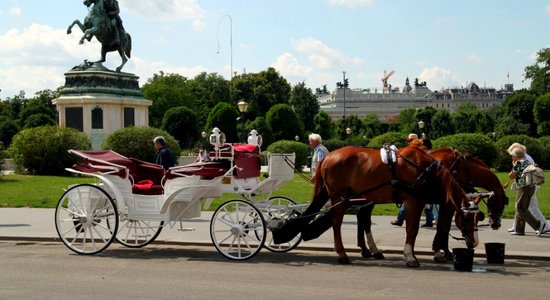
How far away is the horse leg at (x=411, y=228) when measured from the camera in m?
10.9

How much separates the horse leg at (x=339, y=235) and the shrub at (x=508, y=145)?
33345 millimetres

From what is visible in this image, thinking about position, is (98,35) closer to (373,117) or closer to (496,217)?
(496,217)

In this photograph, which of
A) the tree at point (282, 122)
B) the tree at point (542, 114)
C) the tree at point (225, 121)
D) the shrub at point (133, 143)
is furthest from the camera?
the tree at point (282, 122)

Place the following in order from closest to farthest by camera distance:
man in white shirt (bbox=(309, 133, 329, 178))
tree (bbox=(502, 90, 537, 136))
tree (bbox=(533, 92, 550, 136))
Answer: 1. man in white shirt (bbox=(309, 133, 329, 178))
2. tree (bbox=(533, 92, 550, 136))
3. tree (bbox=(502, 90, 537, 136))

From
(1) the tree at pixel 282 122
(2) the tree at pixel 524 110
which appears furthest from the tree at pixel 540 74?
(1) the tree at pixel 282 122

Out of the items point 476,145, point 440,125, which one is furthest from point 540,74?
point 476,145

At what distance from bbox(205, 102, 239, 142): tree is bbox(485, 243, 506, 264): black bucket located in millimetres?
64462

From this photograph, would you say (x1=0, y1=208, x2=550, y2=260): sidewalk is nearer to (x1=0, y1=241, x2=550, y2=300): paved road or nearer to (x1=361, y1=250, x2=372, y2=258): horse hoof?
(x1=0, y1=241, x2=550, y2=300): paved road

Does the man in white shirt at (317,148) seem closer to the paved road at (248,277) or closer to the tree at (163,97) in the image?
the paved road at (248,277)

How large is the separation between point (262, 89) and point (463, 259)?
277 feet

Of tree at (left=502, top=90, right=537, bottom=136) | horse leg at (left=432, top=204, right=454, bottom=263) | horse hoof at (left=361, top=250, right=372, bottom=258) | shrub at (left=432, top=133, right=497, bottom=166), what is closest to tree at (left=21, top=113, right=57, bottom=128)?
shrub at (left=432, top=133, right=497, bottom=166)

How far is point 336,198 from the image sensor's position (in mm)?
11719

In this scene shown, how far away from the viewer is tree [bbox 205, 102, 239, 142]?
7612cm

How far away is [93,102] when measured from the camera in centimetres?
4384
